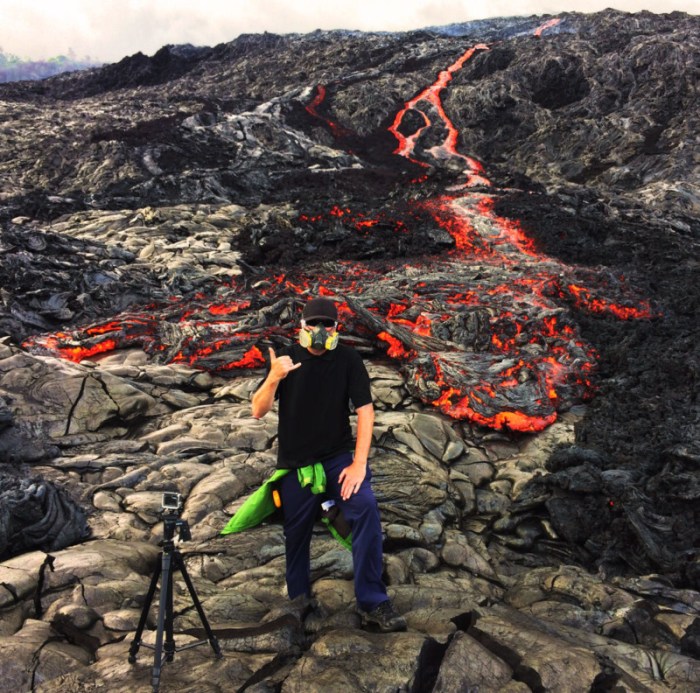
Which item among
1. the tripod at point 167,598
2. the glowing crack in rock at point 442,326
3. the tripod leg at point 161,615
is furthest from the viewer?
the glowing crack in rock at point 442,326

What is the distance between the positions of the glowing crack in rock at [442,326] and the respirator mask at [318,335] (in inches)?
273

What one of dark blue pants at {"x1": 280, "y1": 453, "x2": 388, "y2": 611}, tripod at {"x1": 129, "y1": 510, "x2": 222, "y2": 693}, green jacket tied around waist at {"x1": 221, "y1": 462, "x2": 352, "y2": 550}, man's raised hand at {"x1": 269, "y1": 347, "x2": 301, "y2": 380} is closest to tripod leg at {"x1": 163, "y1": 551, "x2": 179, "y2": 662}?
tripod at {"x1": 129, "y1": 510, "x2": 222, "y2": 693}

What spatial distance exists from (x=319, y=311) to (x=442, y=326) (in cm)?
1041

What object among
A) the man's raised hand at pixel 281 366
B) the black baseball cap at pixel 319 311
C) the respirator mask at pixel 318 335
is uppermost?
the black baseball cap at pixel 319 311

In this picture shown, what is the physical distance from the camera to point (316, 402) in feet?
15.1

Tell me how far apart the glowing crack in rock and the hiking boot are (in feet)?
22.0

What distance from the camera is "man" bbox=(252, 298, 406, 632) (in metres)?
4.39

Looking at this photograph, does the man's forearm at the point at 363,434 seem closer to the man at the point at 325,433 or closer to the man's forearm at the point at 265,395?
the man at the point at 325,433

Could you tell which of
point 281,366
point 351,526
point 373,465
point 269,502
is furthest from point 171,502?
point 373,465

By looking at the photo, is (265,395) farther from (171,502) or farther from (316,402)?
(171,502)

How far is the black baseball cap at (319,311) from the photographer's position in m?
4.51

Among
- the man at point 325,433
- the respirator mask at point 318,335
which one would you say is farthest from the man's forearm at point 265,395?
the respirator mask at point 318,335

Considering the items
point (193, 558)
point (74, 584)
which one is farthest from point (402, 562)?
point (74, 584)

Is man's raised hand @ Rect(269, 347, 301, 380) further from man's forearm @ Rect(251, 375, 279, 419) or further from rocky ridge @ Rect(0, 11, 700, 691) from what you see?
rocky ridge @ Rect(0, 11, 700, 691)
